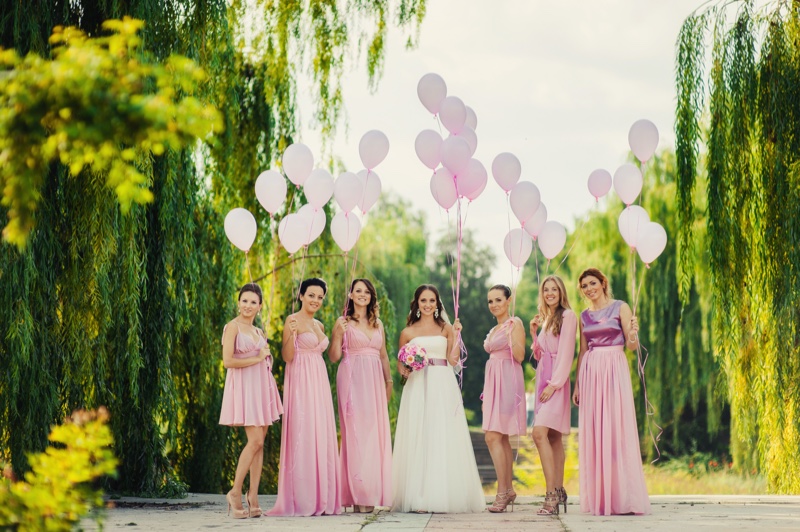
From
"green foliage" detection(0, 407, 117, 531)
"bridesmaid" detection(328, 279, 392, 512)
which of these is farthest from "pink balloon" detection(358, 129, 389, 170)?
"green foliage" detection(0, 407, 117, 531)

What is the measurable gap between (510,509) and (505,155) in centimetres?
260

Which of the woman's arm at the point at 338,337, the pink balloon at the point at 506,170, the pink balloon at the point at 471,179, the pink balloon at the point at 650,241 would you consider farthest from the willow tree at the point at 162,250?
the pink balloon at the point at 650,241

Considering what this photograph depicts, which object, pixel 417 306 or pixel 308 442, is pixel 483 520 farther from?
pixel 417 306

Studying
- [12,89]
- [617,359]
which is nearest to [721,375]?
[617,359]

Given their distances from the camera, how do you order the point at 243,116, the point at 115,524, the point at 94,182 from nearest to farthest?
the point at 115,524 < the point at 94,182 < the point at 243,116

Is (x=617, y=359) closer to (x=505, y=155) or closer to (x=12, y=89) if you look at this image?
(x=505, y=155)

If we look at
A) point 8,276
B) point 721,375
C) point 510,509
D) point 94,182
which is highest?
point 94,182

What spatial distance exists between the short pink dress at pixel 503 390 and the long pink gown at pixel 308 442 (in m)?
1.16

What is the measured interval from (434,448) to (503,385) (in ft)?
2.22

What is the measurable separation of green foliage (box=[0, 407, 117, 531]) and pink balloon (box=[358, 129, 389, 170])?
13.8ft

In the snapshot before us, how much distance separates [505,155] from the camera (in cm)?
738

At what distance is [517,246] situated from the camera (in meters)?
7.42

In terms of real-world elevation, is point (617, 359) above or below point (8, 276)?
below

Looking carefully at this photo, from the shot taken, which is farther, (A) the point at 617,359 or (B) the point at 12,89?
(A) the point at 617,359
